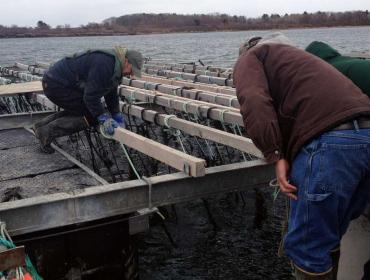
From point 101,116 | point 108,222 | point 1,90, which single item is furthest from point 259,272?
point 1,90

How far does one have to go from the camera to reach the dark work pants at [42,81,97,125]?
6.58m

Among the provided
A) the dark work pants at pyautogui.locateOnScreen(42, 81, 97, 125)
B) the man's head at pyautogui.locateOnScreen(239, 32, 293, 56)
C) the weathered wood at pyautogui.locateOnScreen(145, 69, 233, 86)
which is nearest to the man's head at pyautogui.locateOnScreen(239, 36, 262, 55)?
the man's head at pyautogui.locateOnScreen(239, 32, 293, 56)

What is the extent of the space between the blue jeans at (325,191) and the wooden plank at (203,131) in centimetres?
185

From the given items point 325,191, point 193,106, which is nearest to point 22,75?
point 193,106

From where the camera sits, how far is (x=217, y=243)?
6.45 meters

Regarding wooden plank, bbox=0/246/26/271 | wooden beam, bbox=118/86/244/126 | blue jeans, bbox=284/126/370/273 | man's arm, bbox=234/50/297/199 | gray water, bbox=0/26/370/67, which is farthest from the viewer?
gray water, bbox=0/26/370/67

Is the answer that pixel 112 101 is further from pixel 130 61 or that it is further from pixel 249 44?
pixel 249 44

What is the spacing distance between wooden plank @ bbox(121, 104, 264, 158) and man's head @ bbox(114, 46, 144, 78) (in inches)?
30.8

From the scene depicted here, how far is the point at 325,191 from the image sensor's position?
2.80 m

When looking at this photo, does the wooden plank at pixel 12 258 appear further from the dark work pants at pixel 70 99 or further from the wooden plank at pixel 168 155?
the dark work pants at pixel 70 99

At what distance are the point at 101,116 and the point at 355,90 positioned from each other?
148 inches

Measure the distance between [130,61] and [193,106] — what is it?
129 cm

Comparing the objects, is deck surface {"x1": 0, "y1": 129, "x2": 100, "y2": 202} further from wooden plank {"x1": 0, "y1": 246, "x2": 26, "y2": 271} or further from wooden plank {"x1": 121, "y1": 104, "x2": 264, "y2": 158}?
wooden plank {"x1": 0, "y1": 246, "x2": 26, "y2": 271}

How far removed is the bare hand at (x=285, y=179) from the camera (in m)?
2.97
